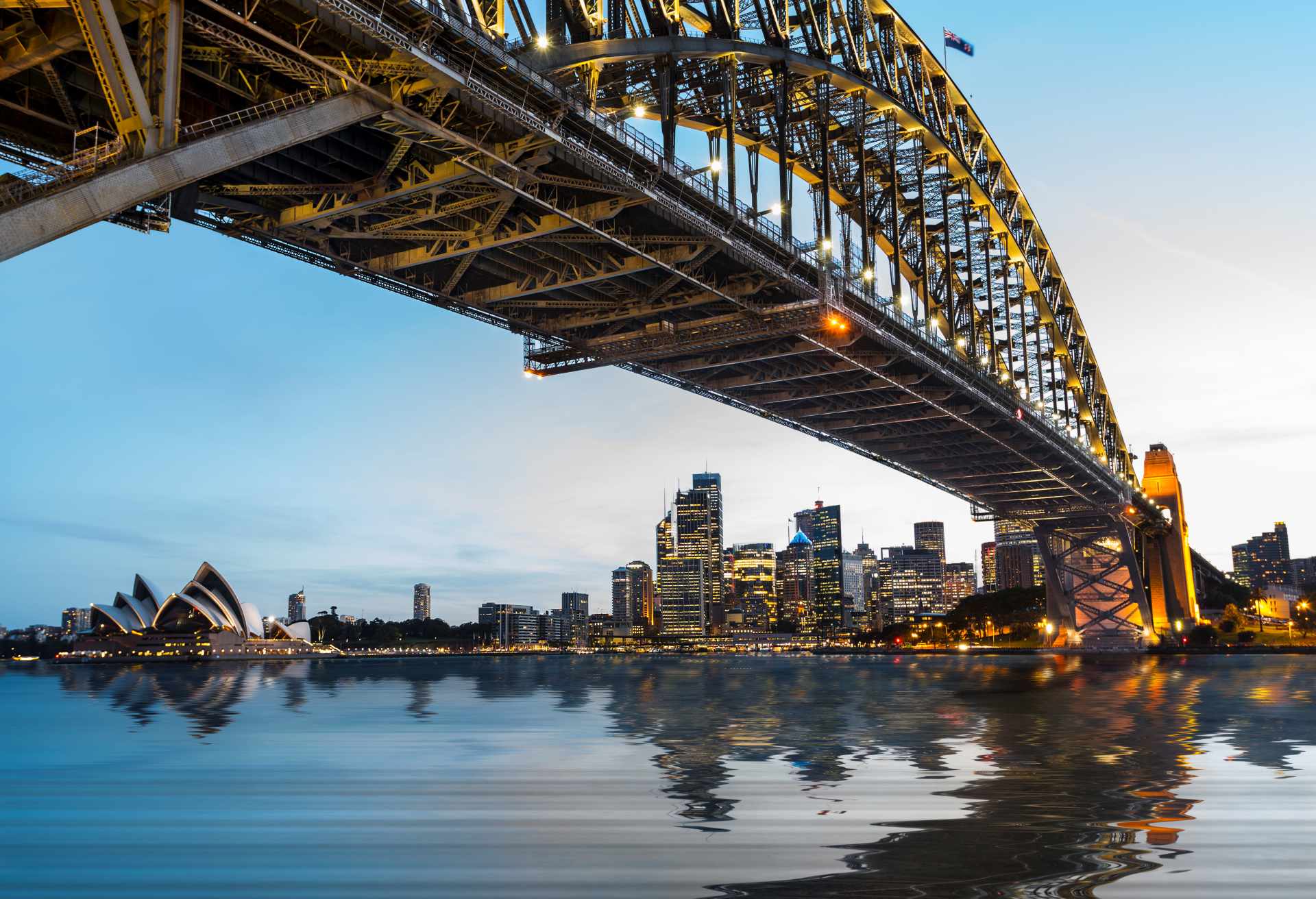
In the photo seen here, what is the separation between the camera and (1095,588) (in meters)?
104

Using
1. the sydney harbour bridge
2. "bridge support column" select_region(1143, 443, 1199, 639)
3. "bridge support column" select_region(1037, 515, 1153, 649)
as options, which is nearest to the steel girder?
the sydney harbour bridge

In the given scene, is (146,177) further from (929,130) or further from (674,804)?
(929,130)

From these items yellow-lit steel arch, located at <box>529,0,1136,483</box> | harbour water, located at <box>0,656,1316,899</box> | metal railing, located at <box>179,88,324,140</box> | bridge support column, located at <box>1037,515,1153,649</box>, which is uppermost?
yellow-lit steel arch, located at <box>529,0,1136,483</box>

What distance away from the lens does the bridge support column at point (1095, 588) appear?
98938 mm

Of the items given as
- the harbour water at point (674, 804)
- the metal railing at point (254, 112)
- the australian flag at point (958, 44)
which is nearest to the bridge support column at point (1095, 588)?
the australian flag at point (958, 44)

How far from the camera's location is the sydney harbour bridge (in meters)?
19.5

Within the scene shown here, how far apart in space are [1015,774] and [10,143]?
24.3m

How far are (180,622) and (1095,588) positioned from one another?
4398 inches

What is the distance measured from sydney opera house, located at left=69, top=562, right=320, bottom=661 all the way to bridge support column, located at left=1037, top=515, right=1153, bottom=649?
330ft

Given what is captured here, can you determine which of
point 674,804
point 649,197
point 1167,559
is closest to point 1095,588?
point 1167,559

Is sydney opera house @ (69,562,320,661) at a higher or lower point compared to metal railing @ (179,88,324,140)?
lower

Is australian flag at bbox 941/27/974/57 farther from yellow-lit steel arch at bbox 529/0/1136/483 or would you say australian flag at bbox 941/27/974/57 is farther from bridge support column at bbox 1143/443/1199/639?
bridge support column at bbox 1143/443/1199/639

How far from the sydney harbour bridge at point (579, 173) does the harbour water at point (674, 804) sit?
9.16 meters

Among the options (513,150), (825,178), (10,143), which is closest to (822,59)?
(825,178)
